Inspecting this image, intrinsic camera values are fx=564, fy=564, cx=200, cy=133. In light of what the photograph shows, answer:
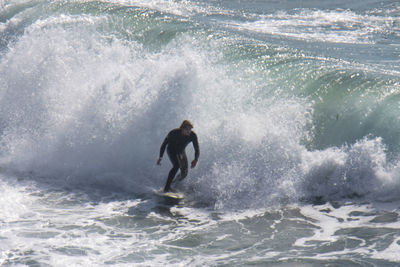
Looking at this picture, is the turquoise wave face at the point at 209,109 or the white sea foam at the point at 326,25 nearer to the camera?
the turquoise wave face at the point at 209,109

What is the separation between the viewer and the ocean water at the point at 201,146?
317 inches

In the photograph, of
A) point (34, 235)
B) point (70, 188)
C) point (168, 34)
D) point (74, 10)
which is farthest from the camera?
point (74, 10)

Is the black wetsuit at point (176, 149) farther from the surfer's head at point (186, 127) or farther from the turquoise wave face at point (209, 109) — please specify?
the turquoise wave face at point (209, 109)

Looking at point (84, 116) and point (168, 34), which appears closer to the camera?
point (84, 116)

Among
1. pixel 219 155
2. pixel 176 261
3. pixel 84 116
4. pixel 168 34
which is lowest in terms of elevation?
pixel 176 261

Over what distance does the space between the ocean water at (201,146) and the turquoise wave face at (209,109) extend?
0.11 feet

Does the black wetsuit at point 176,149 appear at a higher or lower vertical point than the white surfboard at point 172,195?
higher

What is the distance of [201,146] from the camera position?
1162 cm

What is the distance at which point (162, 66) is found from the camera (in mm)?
13039

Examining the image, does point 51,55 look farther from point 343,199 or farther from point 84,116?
point 343,199

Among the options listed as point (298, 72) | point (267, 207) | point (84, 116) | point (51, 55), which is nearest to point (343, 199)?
point (267, 207)

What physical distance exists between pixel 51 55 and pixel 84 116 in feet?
9.82

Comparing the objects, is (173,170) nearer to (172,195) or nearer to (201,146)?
(172,195)

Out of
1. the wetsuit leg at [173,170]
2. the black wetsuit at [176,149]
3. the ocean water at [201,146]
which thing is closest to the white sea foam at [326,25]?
the ocean water at [201,146]
